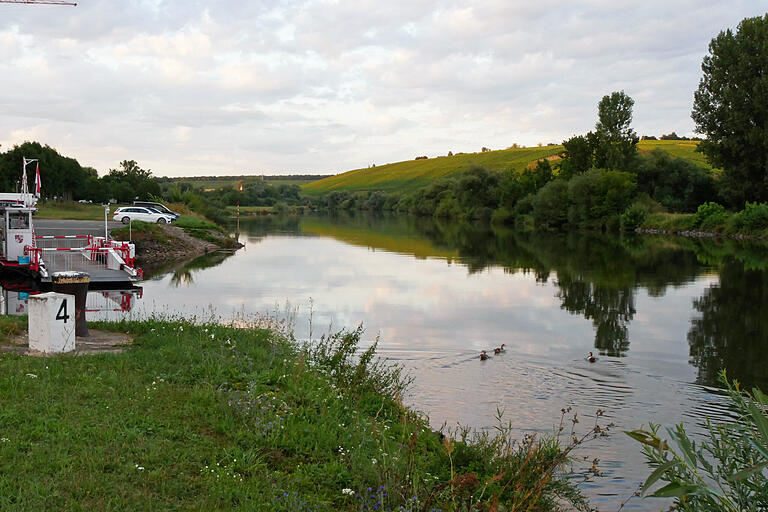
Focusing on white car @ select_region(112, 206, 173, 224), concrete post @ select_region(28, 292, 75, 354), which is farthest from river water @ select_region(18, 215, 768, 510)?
white car @ select_region(112, 206, 173, 224)

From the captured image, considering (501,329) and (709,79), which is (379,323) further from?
(709,79)

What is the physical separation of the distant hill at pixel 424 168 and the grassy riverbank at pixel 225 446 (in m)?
119

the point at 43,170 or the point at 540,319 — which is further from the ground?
the point at 43,170

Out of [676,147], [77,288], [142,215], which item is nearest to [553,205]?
[142,215]

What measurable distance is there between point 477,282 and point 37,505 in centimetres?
2270

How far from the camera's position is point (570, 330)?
1684 centimetres

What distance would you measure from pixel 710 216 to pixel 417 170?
11031cm

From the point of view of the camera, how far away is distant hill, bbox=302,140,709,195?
133m

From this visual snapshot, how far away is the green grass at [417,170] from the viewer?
14004 centimetres

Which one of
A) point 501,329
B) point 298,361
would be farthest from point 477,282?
point 298,361

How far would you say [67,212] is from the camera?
160ft

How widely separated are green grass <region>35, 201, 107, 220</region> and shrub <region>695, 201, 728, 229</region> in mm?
48129

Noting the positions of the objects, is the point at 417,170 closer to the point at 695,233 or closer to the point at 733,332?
the point at 695,233

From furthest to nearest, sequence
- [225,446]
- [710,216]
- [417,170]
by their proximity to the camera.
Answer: [417,170] < [710,216] < [225,446]
